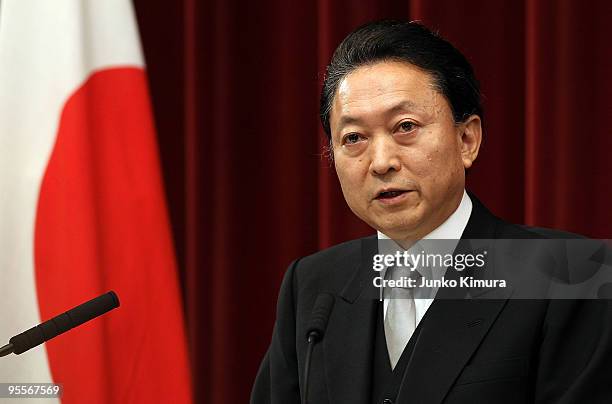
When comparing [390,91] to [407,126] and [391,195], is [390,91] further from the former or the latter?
[391,195]

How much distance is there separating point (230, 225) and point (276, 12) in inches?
24.1

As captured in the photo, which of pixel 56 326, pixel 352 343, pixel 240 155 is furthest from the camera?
pixel 240 155

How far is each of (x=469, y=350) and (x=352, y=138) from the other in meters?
0.40

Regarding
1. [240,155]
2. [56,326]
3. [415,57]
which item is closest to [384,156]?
[415,57]

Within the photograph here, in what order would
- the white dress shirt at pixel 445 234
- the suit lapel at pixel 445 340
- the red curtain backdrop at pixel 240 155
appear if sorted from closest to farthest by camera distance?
the suit lapel at pixel 445 340
the white dress shirt at pixel 445 234
the red curtain backdrop at pixel 240 155

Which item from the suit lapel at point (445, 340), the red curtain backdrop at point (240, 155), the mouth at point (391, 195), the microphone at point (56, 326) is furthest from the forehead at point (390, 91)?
the red curtain backdrop at point (240, 155)

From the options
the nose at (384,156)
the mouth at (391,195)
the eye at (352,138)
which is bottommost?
the mouth at (391,195)

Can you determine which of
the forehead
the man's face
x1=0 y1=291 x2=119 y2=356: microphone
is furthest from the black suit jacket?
x1=0 y1=291 x2=119 y2=356: microphone

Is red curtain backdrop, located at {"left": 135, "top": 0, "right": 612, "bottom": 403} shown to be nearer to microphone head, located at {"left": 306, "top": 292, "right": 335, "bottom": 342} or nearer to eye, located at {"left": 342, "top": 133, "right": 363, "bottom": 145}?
eye, located at {"left": 342, "top": 133, "right": 363, "bottom": 145}

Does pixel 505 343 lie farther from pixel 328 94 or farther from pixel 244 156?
pixel 244 156

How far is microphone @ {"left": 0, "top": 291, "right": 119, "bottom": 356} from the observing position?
4.08ft

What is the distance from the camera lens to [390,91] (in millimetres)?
1443

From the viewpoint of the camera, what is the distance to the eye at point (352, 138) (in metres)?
1.48

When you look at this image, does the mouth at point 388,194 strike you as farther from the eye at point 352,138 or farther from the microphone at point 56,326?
the microphone at point 56,326
